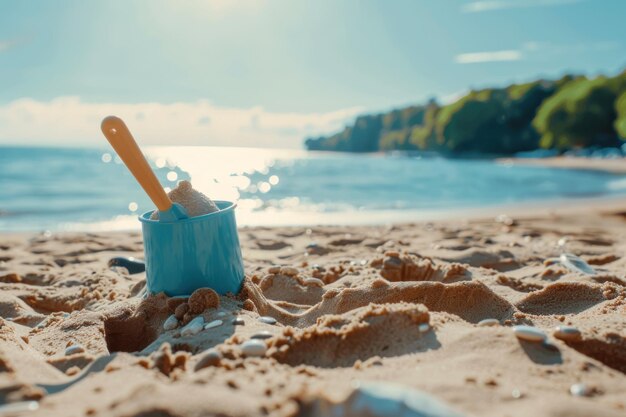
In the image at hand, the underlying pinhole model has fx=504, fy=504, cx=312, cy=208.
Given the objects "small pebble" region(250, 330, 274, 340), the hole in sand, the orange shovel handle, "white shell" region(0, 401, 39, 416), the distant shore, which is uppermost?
the orange shovel handle

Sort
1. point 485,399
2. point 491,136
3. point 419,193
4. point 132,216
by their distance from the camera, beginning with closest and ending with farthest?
point 485,399, point 132,216, point 419,193, point 491,136

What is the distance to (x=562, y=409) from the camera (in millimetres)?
1141

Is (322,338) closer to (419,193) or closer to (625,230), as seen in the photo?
(625,230)

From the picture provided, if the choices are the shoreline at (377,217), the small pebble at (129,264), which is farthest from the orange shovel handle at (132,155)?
the shoreline at (377,217)

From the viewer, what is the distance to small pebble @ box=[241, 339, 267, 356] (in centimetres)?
152

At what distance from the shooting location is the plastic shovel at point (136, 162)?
195 cm

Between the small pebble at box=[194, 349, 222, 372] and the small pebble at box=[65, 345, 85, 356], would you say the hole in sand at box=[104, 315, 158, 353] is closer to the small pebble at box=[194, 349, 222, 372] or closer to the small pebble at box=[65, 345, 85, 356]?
the small pebble at box=[65, 345, 85, 356]

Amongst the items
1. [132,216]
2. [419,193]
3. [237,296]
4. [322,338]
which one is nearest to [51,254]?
[237,296]

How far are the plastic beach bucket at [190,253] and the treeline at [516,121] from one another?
121 ft

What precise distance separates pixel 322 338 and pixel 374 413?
0.61 m

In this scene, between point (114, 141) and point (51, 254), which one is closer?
point (114, 141)

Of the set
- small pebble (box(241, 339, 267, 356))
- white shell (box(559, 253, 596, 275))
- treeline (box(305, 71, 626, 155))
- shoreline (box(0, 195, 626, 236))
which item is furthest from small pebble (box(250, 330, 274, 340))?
treeline (box(305, 71, 626, 155))

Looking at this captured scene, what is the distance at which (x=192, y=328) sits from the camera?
6.05 feet

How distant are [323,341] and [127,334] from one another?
0.93 metres
